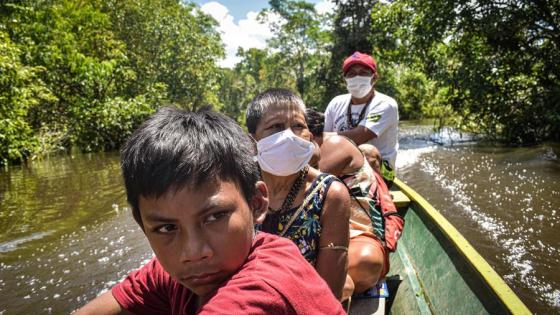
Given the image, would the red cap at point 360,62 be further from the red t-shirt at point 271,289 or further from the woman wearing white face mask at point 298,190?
the red t-shirt at point 271,289

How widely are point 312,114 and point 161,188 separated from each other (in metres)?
1.98

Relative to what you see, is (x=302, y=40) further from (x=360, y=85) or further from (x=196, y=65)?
(x=360, y=85)

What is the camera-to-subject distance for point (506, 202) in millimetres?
6273

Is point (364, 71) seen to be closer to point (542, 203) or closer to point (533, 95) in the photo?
point (542, 203)

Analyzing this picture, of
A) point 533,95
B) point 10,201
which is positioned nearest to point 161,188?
point 10,201

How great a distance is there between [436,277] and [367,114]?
1.66 metres

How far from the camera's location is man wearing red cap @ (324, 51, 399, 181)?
3631 mm

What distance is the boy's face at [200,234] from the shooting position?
2.89 feet

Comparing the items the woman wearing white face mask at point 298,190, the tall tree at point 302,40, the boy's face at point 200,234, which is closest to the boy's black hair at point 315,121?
the woman wearing white face mask at point 298,190

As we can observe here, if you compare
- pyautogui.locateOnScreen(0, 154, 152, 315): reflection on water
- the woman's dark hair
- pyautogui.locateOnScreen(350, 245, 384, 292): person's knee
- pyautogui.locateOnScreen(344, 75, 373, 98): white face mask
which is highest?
pyautogui.locateOnScreen(344, 75, 373, 98): white face mask

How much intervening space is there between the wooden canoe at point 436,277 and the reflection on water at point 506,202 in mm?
1214

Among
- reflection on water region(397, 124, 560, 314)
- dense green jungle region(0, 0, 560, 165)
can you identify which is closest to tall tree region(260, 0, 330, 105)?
dense green jungle region(0, 0, 560, 165)

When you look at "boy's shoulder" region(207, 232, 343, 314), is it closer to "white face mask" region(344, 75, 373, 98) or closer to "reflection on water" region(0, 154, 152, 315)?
"white face mask" region(344, 75, 373, 98)

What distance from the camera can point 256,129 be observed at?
202cm
